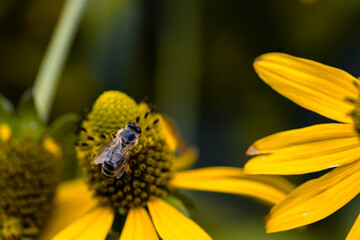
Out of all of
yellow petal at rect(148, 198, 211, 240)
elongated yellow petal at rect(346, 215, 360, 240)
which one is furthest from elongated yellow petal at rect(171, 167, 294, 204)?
elongated yellow petal at rect(346, 215, 360, 240)

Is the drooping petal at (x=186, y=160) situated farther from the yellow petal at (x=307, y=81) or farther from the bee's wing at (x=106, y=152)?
the yellow petal at (x=307, y=81)

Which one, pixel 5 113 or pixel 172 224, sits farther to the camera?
pixel 5 113

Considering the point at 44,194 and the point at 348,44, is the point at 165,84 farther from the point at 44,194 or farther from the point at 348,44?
the point at 44,194

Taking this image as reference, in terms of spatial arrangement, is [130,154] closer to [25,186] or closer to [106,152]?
[106,152]

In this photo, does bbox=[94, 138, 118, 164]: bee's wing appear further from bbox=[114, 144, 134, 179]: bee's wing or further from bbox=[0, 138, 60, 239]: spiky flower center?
bbox=[0, 138, 60, 239]: spiky flower center

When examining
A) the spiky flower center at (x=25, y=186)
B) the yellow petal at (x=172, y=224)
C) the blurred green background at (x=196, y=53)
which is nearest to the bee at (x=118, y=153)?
the yellow petal at (x=172, y=224)

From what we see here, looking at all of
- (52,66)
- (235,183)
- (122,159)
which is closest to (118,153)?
(122,159)

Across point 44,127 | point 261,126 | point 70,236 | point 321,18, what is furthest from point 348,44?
point 70,236
